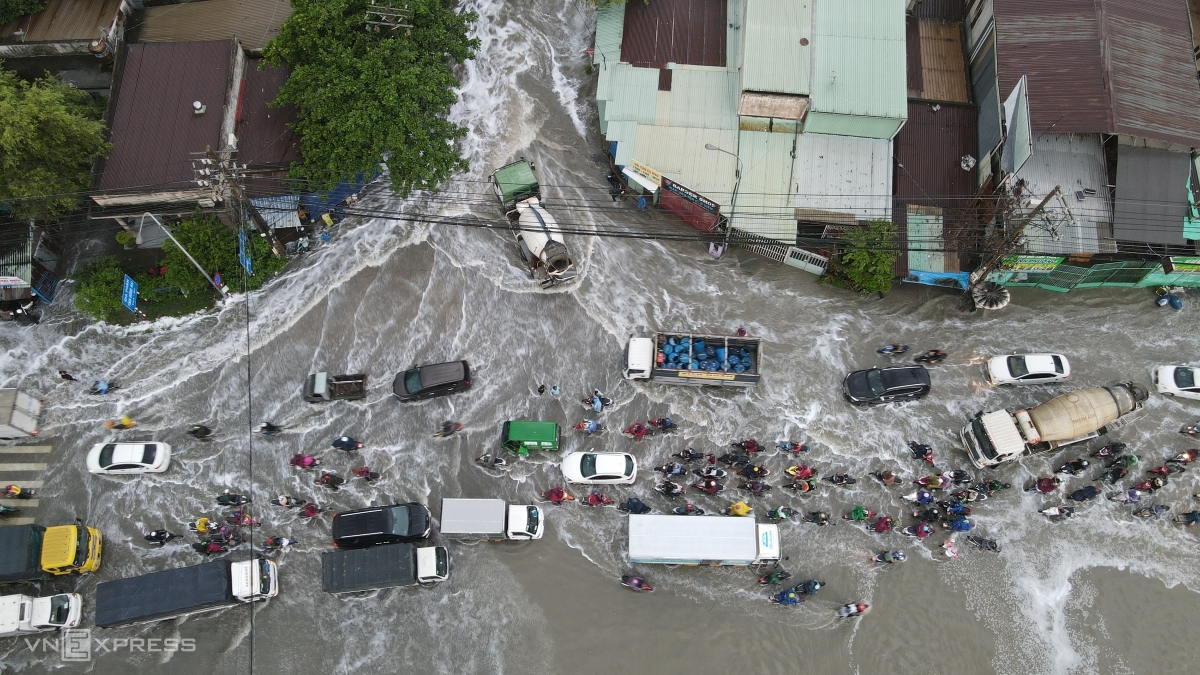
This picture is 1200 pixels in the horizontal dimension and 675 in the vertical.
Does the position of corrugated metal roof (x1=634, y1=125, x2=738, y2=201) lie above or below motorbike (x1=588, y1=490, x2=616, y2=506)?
above

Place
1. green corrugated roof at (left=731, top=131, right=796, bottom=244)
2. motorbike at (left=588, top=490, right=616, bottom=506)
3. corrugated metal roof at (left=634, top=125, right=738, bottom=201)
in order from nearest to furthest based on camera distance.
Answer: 1. motorbike at (left=588, top=490, right=616, bottom=506)
2. green corrugated roof at (left=731, top=131, right=796, bottom=244)
3. corrugated metal roof at (left=634, top=125, right=738, bottom=201)

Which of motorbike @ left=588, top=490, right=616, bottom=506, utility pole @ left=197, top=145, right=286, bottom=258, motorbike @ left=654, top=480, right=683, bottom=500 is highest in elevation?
utility pole @ left=197, top=145, right=286, bottom=258

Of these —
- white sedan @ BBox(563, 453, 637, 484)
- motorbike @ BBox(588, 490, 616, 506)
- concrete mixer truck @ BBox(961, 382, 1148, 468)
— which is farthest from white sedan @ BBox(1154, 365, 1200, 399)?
motorbike @ BBox(588, 490, 616, 506)

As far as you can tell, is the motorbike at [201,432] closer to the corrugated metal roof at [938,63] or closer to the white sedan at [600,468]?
the white sedan at [600,468]

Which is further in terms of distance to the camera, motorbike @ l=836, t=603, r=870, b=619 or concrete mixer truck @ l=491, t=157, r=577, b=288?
concrete mixer truck @ l=491, t=157, r=577, b=288

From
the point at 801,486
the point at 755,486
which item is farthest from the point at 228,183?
the point at 801,486

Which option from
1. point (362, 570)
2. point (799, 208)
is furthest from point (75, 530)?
point (799, 208)

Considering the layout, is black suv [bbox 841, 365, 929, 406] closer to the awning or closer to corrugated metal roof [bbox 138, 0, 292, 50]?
the awning
